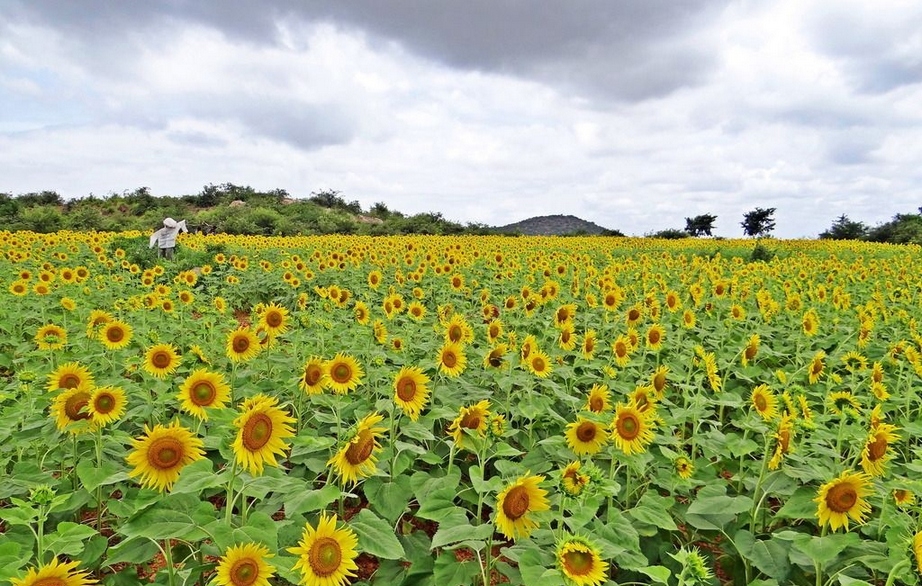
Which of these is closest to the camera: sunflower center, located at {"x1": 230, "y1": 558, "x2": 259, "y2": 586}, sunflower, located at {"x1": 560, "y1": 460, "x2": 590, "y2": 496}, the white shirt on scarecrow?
sunflower center, located at {"x1": 230, "y1": 558, "x2": 259, "y2": 586}

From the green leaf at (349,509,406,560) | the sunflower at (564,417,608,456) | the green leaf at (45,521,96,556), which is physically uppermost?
the sunflower at (564,417,608,456)

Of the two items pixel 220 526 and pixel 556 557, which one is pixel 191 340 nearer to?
pixel 220 526

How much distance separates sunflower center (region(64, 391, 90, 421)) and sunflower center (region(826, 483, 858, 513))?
3.04 meters

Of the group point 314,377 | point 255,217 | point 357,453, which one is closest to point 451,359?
point 314,377

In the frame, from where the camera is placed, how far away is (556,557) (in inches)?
70.2

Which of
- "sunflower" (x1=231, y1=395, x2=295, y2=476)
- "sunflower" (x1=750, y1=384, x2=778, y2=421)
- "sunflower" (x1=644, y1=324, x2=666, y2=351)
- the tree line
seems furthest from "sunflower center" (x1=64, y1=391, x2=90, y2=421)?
the tree line

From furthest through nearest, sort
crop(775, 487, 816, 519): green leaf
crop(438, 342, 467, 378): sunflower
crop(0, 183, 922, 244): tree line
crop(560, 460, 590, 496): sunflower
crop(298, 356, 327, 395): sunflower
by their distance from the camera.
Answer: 1. crop(0, 183, 922, 244): tree line
2. crop(438, 342, 467, 378): sunflower
3. crop(298, 356, 327, 395): sunflower
4. crop(775, 487, 816, 519): green leaf
5. crop(560, 460, 590, 496): sunflower

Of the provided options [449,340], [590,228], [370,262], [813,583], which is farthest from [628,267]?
[590,228]

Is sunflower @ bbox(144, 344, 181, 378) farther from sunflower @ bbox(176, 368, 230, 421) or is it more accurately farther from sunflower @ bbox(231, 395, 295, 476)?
sunflower @ bbox(231, 395, 295, 476)

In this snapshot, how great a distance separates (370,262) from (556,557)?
9.59 metres

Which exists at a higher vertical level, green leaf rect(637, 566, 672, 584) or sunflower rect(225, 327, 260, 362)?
sunflower rect(225, 327, 260, 362)

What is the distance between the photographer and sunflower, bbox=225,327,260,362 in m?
3.44

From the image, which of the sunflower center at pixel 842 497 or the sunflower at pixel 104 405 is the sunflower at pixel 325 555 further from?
the sunflower center at pixel 842 497

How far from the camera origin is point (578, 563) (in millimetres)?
1747
